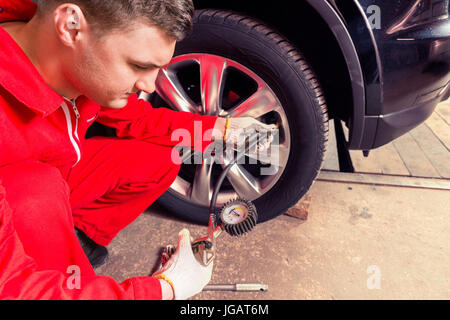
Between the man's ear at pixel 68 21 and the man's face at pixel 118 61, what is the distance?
0.02 meters

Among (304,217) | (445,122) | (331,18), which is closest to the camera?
(331,18)

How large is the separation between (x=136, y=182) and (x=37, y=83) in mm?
501

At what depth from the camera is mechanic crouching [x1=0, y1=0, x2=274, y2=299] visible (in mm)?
581

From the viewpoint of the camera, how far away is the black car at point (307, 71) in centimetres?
91

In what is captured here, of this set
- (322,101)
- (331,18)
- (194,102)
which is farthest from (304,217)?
(331,18)

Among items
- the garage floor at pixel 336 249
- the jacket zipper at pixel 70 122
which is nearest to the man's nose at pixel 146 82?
the jacket zipper at pixel 70 122

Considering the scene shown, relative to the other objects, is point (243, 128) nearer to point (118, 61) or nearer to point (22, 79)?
point (118, 61)

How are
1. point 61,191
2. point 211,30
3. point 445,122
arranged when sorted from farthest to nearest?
point 445,122 → point 211,30 → point 61,191

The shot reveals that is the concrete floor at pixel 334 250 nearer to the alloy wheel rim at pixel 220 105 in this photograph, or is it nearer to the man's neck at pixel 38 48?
the alloy wheel rim at pixel 220 105

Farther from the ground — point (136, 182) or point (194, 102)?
point (194, 102)

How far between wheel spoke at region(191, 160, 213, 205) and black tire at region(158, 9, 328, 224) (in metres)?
0.34

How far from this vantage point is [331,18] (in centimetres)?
91

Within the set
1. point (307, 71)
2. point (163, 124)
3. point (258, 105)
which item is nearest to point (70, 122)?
point (163, 124)
